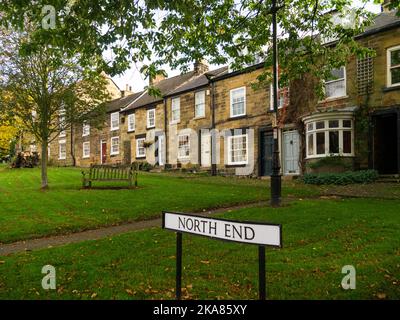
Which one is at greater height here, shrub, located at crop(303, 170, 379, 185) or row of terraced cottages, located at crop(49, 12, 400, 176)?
row of terraced cottages, located at crop(49, 12, 400, 176)

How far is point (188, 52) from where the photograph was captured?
1017cm

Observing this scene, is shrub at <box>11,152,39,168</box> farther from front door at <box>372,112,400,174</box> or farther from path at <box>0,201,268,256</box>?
front door at <box>372,112,400,174</box>

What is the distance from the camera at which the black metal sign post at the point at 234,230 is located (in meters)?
3.31

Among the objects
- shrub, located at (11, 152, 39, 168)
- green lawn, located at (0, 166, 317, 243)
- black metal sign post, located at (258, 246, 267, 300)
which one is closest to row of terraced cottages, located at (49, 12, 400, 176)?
green lawn, located at (0, 166, 317, 243)

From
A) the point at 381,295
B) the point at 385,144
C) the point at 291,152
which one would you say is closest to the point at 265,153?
the point at 291,152

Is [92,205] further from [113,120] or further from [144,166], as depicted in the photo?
[113,120]

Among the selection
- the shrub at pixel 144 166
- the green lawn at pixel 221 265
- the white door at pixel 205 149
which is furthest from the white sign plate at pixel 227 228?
the shrub at pixel 144 166

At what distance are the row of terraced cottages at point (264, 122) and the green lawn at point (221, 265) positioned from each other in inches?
312

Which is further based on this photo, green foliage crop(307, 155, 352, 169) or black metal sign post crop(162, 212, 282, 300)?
green foliage crop(307, 155, 352, 169)

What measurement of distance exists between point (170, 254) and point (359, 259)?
3363mm

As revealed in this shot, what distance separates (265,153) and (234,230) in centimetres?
2012

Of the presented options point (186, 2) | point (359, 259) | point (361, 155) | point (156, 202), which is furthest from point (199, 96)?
point (359, 259)

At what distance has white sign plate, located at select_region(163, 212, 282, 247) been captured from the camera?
3301mm

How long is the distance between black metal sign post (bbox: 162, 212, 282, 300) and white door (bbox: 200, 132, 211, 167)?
22238 mm
